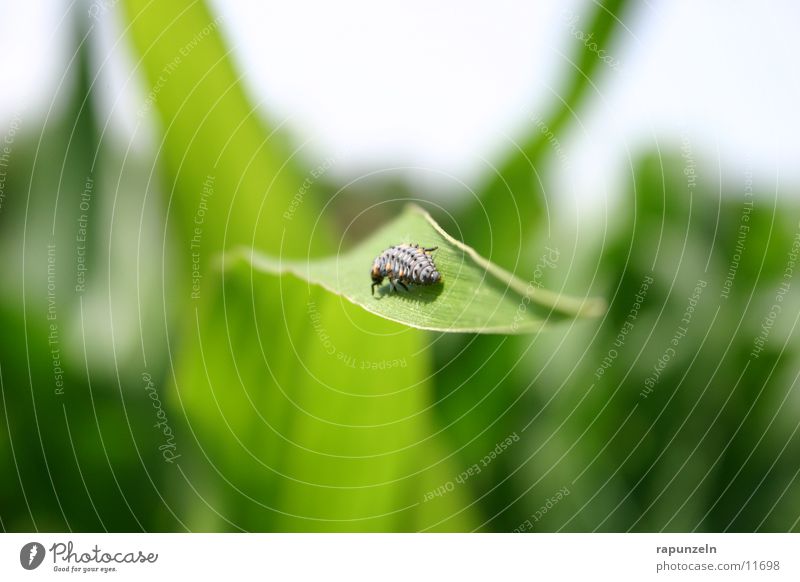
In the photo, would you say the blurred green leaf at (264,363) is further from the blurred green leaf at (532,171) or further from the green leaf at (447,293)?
the blurred green leaf at (532,171)

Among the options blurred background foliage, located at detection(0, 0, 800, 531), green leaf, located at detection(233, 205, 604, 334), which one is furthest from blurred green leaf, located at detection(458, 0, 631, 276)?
green leaf, located at detection(233, 205, 604, 334)

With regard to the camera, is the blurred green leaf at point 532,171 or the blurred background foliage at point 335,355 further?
the blurred green leaf at point 532,171

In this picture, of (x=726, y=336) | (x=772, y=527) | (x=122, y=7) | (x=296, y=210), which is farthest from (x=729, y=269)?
(x=122, y=7)

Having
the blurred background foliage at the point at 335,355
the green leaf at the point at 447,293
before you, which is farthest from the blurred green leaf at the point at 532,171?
the green leaf at the point at 447,293

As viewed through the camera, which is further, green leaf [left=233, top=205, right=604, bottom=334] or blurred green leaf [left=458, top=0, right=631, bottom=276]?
blurred green leaf [left=458, top=0, right=631, bottom=276]

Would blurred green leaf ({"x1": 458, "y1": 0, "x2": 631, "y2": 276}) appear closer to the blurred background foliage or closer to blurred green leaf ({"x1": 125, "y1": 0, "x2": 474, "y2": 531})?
the blurred background foliage

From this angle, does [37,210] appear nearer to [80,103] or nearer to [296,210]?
[80,103]
